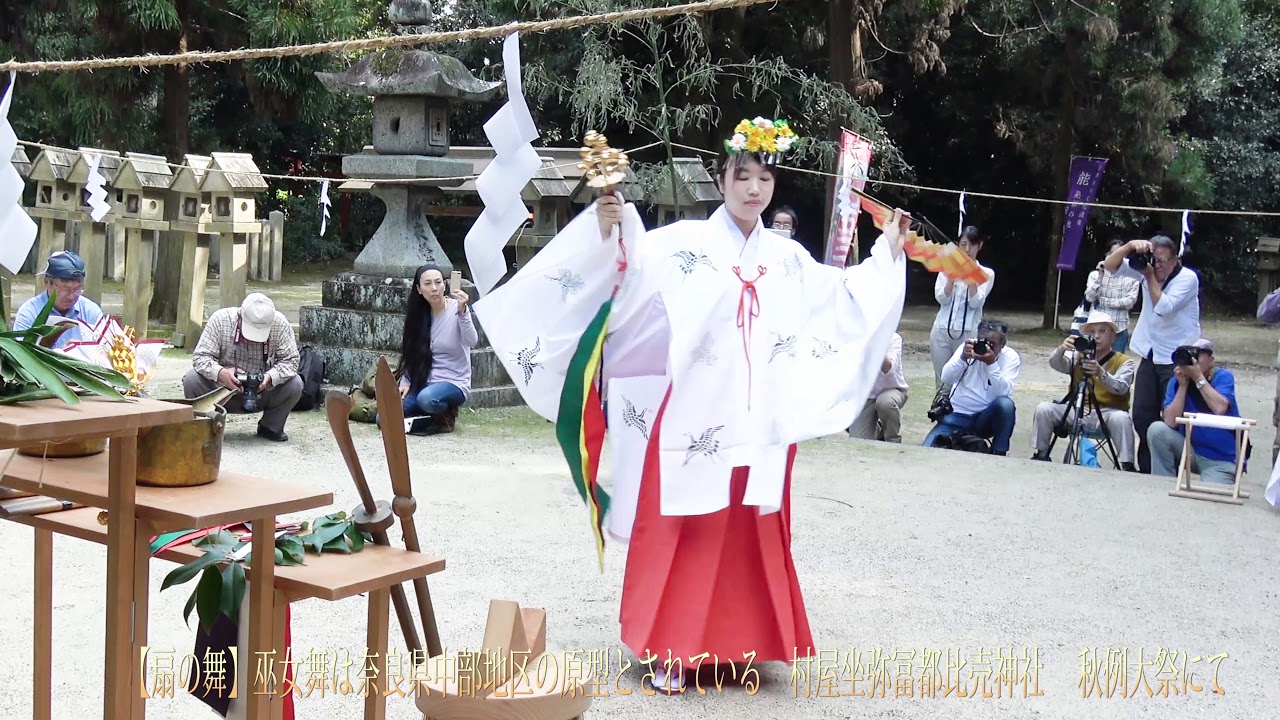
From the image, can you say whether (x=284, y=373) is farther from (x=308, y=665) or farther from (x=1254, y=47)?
(x=1254, y=47)

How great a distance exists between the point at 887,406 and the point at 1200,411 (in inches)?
70.1


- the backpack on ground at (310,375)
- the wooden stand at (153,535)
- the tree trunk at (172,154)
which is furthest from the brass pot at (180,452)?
the tree trunk at (172,154)

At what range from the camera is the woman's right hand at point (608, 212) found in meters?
3.42

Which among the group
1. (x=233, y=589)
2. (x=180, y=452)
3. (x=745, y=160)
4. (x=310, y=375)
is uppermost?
(x=745, y=160)

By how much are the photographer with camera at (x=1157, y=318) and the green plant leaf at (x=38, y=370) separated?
6.24 m

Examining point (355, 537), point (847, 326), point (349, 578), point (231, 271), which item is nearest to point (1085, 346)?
point (847, 326)

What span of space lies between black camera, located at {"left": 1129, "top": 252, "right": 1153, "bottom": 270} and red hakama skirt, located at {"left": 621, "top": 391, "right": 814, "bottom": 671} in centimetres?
437

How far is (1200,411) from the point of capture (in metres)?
6.55

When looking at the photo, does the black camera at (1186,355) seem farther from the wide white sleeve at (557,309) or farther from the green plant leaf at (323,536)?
the green plant leaf at (323,536)

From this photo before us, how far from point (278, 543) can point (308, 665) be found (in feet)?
4.21

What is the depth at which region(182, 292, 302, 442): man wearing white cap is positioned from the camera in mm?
6645

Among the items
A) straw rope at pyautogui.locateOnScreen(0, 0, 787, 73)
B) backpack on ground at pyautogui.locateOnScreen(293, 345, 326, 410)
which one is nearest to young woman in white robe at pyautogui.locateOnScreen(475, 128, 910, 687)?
straw rope at pyautogui.locateOnScreen(0, 0, 787, 73)

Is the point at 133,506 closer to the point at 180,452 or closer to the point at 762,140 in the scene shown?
the point at 180,452

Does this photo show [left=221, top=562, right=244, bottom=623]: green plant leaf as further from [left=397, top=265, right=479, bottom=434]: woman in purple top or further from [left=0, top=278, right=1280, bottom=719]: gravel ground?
[left=397, top=265, right=479, bottom=434]: woman in purple top
